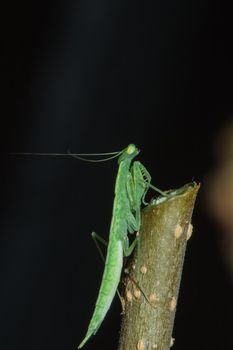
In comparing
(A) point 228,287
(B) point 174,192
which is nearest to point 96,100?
(A) point 228,287

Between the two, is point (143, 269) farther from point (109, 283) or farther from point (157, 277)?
point (109, 283)

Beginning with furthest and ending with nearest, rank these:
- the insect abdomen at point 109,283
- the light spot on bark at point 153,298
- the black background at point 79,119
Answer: the black background at point 79,119 < the insect abdomen at point 109,283 < the light spot on bark at point 153,298

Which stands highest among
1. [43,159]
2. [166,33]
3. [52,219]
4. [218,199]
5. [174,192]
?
[166,33]

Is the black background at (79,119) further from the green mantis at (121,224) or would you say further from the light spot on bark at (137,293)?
the light spot on bark at (137,293)

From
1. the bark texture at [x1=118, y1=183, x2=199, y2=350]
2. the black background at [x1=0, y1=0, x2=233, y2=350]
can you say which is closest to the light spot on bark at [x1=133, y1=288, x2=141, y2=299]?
the bark texture at [x1=118, y1=183, x2=199, y2=350]

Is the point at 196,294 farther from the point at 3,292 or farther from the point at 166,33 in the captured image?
the point at 166,33

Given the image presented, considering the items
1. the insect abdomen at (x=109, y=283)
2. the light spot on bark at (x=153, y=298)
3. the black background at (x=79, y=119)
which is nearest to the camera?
the light spot on bark at (x=153, y=298)

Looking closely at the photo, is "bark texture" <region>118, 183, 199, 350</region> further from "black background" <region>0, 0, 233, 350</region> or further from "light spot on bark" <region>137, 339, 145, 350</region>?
"black background" <region>0, 0, 233, 350</region>

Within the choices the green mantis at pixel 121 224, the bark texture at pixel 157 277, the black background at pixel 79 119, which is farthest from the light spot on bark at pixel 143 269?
the black background at pixel 79 119
